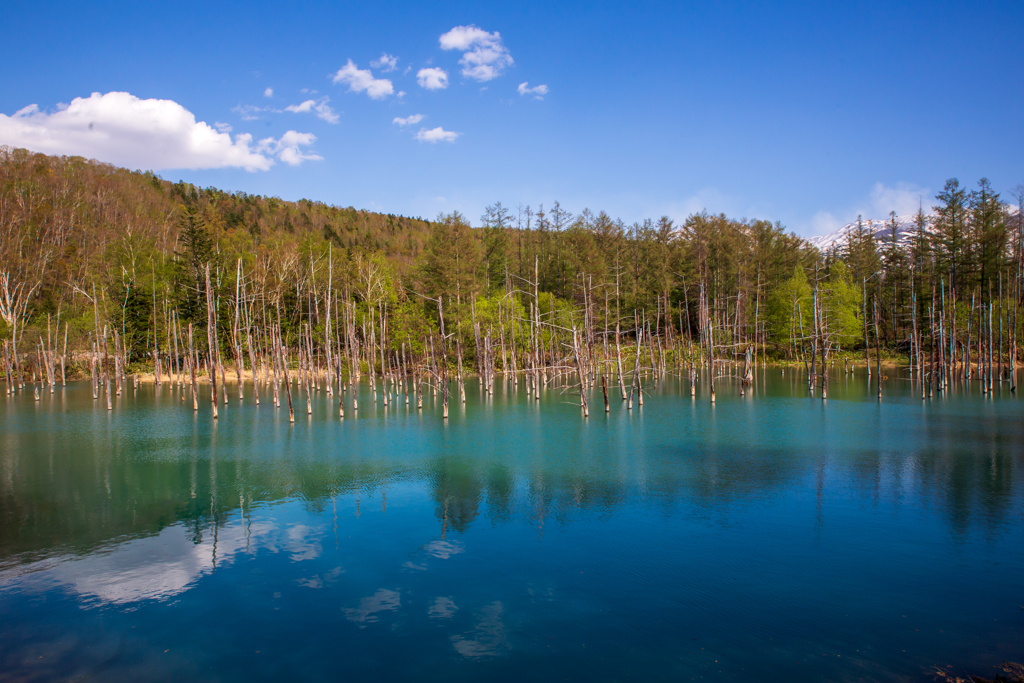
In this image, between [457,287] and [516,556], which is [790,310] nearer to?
[457,287]

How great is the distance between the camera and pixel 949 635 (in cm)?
685

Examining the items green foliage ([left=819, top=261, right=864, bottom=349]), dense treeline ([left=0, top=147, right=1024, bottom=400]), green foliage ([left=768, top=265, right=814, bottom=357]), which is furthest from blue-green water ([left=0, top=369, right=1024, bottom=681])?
green foliage ([left=768, top=265, right=814, bottom=357])

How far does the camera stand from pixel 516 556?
958 centimetres

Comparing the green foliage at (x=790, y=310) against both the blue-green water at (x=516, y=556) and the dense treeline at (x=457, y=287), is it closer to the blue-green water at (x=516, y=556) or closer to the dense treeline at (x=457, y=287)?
the dense treeline at (x=457, y=287)

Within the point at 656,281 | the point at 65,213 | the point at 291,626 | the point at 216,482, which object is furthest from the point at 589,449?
the point at 65,213

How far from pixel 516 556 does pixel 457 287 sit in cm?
3125

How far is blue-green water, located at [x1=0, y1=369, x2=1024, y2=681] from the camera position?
21.8 feet

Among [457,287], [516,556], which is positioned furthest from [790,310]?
[516,556]

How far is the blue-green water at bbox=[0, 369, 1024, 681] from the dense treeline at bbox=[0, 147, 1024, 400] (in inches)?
711

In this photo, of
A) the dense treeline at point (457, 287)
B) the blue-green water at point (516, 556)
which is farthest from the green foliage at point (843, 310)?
the blue-green water at point (516, 556)

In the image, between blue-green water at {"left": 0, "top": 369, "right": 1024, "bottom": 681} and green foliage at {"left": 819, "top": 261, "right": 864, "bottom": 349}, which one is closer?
blue-green water at {"left": 0, "top": 369, "right": 1024, "bottom": 681}

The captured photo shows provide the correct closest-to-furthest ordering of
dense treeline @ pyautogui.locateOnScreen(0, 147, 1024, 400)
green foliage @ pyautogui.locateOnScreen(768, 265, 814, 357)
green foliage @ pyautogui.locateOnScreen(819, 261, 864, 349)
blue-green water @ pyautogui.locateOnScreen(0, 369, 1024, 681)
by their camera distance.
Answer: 1. blue-green water @ pyautogui.locateOnScreen(0, 369, 1024, 681)
2. dense treeline @ pyautogui.locateOnScreen(0, 147, 1024, 400)
3. green foliage @ pyautogui.locateOnScreen(819, 261, 864, 349)
4. green foliage @ pyautogui.locateOnScreen(768, 265, 814, 357)

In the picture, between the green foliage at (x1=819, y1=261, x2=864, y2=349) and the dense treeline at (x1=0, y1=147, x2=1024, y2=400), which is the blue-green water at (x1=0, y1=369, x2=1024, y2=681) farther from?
the green foliage at (x1=819, y1=261, x2=864, y2=349)

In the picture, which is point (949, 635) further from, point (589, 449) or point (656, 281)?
point (656, 281)
